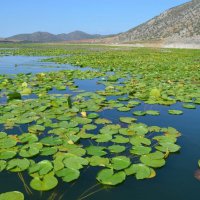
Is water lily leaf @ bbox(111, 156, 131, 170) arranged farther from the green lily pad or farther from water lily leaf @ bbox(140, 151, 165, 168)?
the green lily pad

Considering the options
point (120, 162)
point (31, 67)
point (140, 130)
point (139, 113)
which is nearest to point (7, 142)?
point (120, 162)

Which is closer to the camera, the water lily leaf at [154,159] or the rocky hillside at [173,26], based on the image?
the water lily leaf at [154,159]

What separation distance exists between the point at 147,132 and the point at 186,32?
63064 mm

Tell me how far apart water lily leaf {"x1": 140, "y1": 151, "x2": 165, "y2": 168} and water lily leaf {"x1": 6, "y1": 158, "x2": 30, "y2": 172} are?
108 cm

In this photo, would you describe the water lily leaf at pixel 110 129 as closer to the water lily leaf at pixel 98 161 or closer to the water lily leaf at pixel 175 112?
the water lily leaf at pixel 98 161

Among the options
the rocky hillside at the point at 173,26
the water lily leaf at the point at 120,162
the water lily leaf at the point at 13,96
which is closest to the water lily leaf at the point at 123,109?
the water lily leaf at the point at 13,96

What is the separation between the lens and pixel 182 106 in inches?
206

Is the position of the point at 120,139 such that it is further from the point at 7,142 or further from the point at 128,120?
the point at 7,142

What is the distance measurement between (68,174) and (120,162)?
1.65 ft

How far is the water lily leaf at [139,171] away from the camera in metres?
2.52

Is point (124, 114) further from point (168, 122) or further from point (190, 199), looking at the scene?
point (190, 199)

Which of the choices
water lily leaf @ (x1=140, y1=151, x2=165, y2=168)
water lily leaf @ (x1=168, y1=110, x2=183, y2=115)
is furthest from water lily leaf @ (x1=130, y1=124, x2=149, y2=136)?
water lily leaf @ (x1=168, y1=110, x2=183, y2=115)

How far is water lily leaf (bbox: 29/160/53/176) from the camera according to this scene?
2513 millimetres

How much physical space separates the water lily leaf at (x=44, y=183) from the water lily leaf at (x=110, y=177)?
37 centimetres
